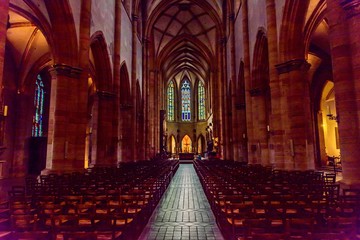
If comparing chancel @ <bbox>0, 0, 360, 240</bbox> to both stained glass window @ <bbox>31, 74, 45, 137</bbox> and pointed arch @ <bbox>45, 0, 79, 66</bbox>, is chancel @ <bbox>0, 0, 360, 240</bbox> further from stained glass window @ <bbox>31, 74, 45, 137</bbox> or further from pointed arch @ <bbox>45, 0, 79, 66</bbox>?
stained glass window @ <bbox>31, 74, 45, 137</bbox>

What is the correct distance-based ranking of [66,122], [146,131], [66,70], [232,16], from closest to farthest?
[66,122] < [66,70] < [232,16] < [146,131]

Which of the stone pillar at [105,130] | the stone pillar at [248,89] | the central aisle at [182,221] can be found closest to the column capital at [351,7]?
the central aisle at [182,221]

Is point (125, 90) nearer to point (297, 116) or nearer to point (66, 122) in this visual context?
point (66, 122)

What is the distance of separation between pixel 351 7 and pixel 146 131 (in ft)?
79.3

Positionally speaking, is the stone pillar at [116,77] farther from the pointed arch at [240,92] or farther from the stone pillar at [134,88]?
the pointed arch at [240,92]

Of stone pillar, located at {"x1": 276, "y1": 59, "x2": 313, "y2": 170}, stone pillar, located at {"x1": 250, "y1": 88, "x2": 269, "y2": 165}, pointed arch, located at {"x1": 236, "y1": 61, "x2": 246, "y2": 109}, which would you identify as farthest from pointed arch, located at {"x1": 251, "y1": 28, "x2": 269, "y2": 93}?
stone pillar, located at {"x1": 276, "y1": 59, "x2": 313, "y2": 170}

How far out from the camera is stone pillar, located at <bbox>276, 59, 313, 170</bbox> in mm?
11469

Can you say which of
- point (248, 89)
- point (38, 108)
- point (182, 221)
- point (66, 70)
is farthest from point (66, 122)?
point (38, 108)

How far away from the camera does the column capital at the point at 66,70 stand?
1179 cm

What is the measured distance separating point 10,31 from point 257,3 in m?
15.5

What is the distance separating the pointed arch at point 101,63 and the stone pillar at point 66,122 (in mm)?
4647

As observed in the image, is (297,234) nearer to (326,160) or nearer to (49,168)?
(49,168)

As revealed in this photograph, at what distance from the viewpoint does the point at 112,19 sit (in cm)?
1786

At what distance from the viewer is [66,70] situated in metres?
11.9
